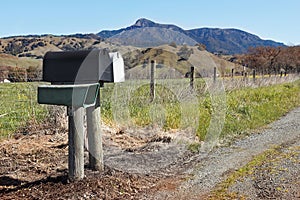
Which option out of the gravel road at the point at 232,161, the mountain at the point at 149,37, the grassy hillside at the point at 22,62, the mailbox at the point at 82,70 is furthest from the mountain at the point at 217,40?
the grassy hillside at the point at 22,62

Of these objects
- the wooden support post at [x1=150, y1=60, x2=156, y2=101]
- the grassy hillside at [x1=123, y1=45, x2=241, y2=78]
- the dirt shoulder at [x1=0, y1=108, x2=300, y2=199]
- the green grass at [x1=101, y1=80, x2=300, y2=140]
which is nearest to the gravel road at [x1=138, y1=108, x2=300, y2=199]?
the dirt shoulder at [x1=0, y1=108, x2=300, y2=199]

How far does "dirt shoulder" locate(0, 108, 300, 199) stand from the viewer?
4160mm

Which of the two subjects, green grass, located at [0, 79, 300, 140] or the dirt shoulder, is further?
green grass, located at [0, 79, 300, 140]

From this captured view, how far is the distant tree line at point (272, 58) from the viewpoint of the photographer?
1690 inches

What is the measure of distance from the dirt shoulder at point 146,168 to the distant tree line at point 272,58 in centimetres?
3556

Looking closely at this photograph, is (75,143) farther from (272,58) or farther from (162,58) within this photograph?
(272,58)

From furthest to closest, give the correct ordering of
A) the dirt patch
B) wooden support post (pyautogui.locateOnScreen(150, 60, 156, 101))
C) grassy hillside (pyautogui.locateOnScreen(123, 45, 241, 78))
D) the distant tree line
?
the distant tree line → wooden support post (pyautogui.locateOnScreen(150, 60, 156, 101)) → grassy hillside (pyautogui.locateOnScreen(123, 45, 241, 78)) → the dirt patch

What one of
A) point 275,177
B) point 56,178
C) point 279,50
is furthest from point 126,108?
point 279,50

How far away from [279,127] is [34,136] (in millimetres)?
5812

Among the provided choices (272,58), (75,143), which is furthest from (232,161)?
(272,58)

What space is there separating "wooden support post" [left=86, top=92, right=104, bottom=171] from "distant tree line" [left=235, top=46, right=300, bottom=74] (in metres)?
37.8

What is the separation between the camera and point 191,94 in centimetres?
892

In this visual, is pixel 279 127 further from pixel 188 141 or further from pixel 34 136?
pixel 34 136

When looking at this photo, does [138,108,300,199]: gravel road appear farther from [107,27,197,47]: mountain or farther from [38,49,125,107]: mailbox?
[107,27,197,47]: mountain
